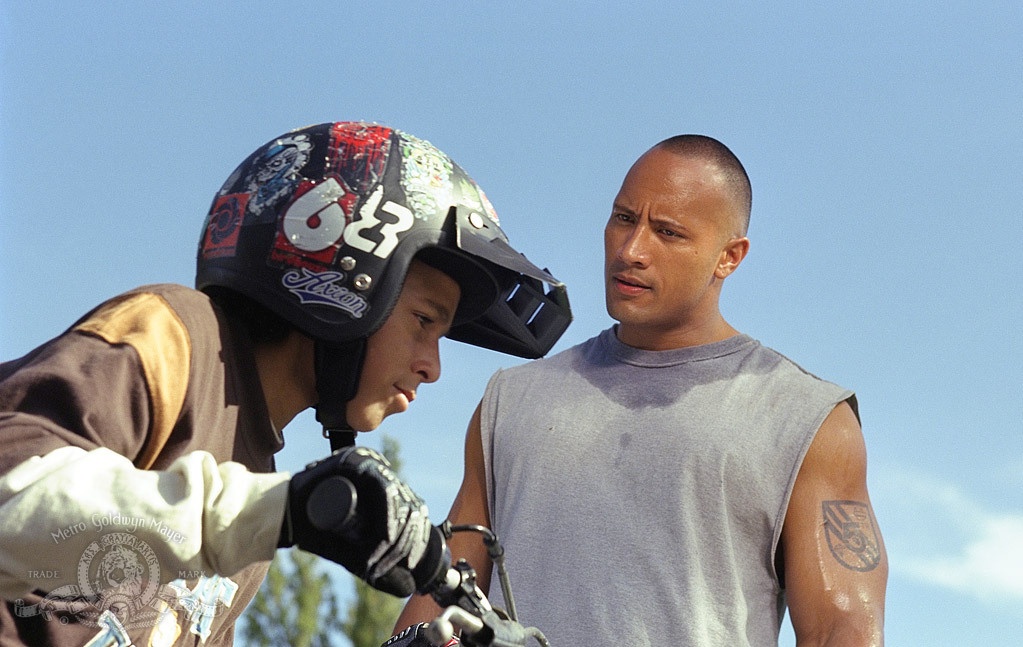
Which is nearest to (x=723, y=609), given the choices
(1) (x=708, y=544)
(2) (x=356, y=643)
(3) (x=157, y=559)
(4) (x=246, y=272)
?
(1) (x=708, y=544)

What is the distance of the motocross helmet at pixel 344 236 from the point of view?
4469 millimetres

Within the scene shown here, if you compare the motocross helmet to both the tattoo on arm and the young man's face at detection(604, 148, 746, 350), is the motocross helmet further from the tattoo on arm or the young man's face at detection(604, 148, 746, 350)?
the tattoo on arm

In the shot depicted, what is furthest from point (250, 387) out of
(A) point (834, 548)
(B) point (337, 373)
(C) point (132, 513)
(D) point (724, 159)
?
(D) point (724, 159)

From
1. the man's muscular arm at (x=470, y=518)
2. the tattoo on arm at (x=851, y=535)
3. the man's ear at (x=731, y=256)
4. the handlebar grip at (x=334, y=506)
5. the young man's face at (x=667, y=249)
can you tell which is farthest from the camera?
the man's ear at (x=731, y=256)

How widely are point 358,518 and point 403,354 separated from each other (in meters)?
1.72

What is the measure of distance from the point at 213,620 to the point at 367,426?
2.80 feet

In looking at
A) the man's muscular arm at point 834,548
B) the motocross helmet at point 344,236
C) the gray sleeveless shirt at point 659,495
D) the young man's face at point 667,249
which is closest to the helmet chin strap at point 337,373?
the motocross helmet at point 344,236

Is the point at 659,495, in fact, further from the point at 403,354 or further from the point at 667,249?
the point at 403,354

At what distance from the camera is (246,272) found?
4.52 metres

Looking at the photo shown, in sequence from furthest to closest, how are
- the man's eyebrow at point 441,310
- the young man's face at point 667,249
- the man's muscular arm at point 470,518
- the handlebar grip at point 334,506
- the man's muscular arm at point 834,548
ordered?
the young man's face at point 667,249
the man's muscular arm at point 470,518
the man's muscular arm at point 834,548
the man's eyebrow at point 441,310
the handlebar grip at point 334,506

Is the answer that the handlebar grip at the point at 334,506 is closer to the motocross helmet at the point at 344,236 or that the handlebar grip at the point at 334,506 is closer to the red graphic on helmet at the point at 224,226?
the motocross helmet at the point at 344,236

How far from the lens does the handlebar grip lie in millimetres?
2836

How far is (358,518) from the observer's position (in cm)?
288

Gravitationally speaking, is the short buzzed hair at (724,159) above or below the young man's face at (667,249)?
above
